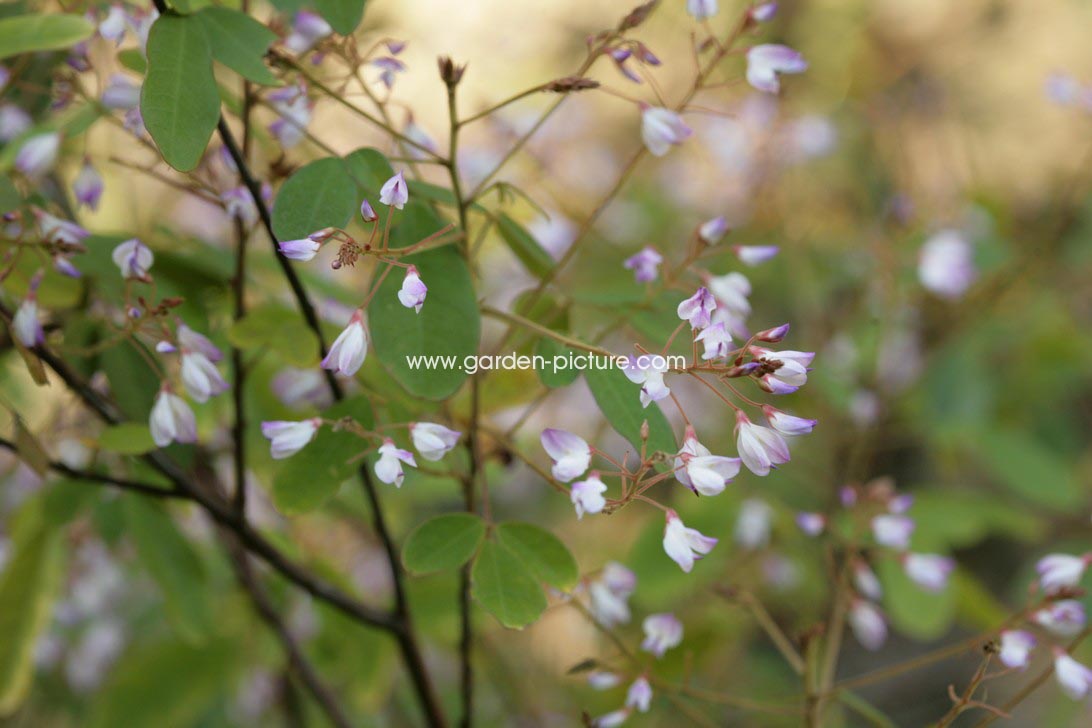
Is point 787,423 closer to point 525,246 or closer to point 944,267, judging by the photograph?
point 525,246

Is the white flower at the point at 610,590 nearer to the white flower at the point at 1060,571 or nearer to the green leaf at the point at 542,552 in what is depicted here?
the green leaf at the point at 542,552

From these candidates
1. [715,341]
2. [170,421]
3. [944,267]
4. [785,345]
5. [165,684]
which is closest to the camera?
[715,341]

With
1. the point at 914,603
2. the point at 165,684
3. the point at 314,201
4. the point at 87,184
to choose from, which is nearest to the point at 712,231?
the point at 314,201

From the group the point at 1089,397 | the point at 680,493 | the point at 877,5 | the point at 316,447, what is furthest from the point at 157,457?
the point at 877,5

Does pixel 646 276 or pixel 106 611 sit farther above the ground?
pixel 646 276

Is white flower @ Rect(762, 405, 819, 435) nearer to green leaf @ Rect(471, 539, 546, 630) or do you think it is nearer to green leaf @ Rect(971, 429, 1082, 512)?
green leaf @ Rect(471, 539, 546, 630)

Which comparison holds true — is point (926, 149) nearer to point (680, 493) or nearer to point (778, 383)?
point (680, 493)

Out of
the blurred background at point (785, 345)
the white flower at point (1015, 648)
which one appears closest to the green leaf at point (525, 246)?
the blurred background at point (785, 345)
